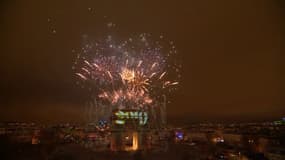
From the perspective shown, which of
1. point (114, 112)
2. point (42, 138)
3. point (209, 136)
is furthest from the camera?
point (209, 136)

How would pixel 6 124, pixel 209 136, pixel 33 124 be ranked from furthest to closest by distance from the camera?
pixel 33 124 < pixel 6 124 < pixel 209 136

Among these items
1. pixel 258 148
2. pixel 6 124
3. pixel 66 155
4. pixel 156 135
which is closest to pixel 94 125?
pixel 6 124

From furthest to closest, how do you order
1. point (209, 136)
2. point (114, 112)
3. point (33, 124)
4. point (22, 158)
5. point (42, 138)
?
1. point (33, 124)
2. point (209, 136)
3. point (114, 112)
4. point (42, 138)
5. point (22, 158)

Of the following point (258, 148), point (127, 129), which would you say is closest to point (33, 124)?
point (127, 129)

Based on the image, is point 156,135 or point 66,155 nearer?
point 66,155

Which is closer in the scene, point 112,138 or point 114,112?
point 112,138

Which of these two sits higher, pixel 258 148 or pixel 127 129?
pixel 127 129

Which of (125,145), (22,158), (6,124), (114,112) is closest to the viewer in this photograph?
(22,158)

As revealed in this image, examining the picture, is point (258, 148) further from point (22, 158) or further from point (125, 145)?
point (22, 158)

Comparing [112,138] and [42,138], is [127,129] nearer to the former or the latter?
[112,138]
